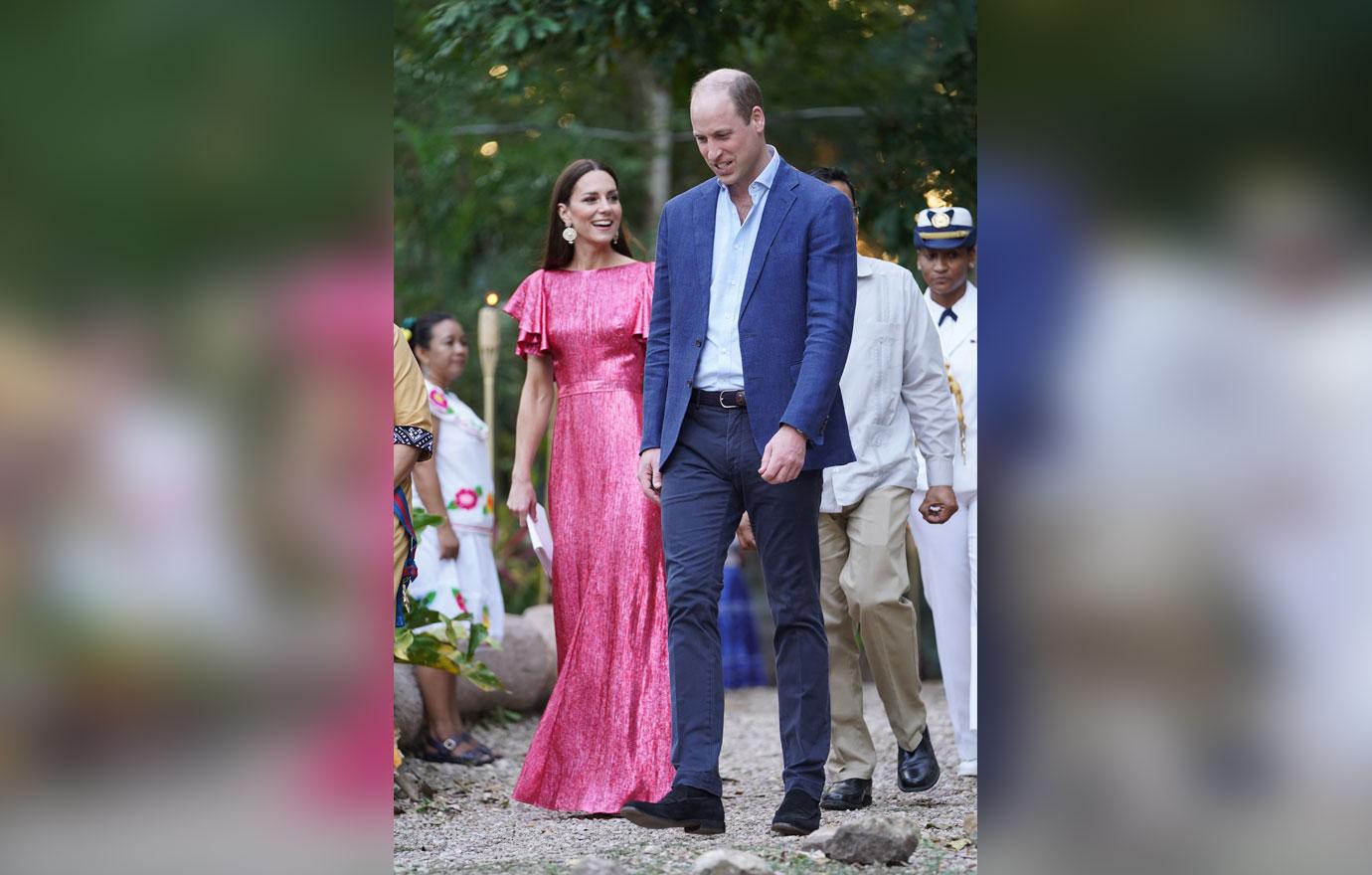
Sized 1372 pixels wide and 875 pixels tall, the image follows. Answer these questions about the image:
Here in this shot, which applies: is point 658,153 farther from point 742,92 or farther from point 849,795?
point 742,92

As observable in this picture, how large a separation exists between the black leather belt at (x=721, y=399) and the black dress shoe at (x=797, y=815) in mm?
1039

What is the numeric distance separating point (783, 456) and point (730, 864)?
3.44ft

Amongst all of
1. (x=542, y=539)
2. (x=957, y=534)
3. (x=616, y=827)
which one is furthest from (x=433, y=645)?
(x=957, y=534)

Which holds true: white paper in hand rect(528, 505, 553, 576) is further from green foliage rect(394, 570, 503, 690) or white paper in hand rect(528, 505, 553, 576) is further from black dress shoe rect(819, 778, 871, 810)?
black dress shoe rect(819, 778, 871, 810)

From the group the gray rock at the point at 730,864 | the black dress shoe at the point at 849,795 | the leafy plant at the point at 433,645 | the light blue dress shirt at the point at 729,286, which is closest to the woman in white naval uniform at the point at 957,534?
the black dress shoe at the point at 849,795

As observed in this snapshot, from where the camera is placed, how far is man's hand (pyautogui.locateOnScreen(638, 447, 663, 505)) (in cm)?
503

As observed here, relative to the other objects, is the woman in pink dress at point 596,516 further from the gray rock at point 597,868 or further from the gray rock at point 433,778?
the gray rock at point 597,868

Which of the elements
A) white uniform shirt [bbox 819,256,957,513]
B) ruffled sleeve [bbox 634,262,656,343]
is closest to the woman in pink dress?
ruffled sleeve [bbox 634,262,656,343]

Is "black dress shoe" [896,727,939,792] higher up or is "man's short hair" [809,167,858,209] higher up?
"man's short hair" [809,167,858,209]
